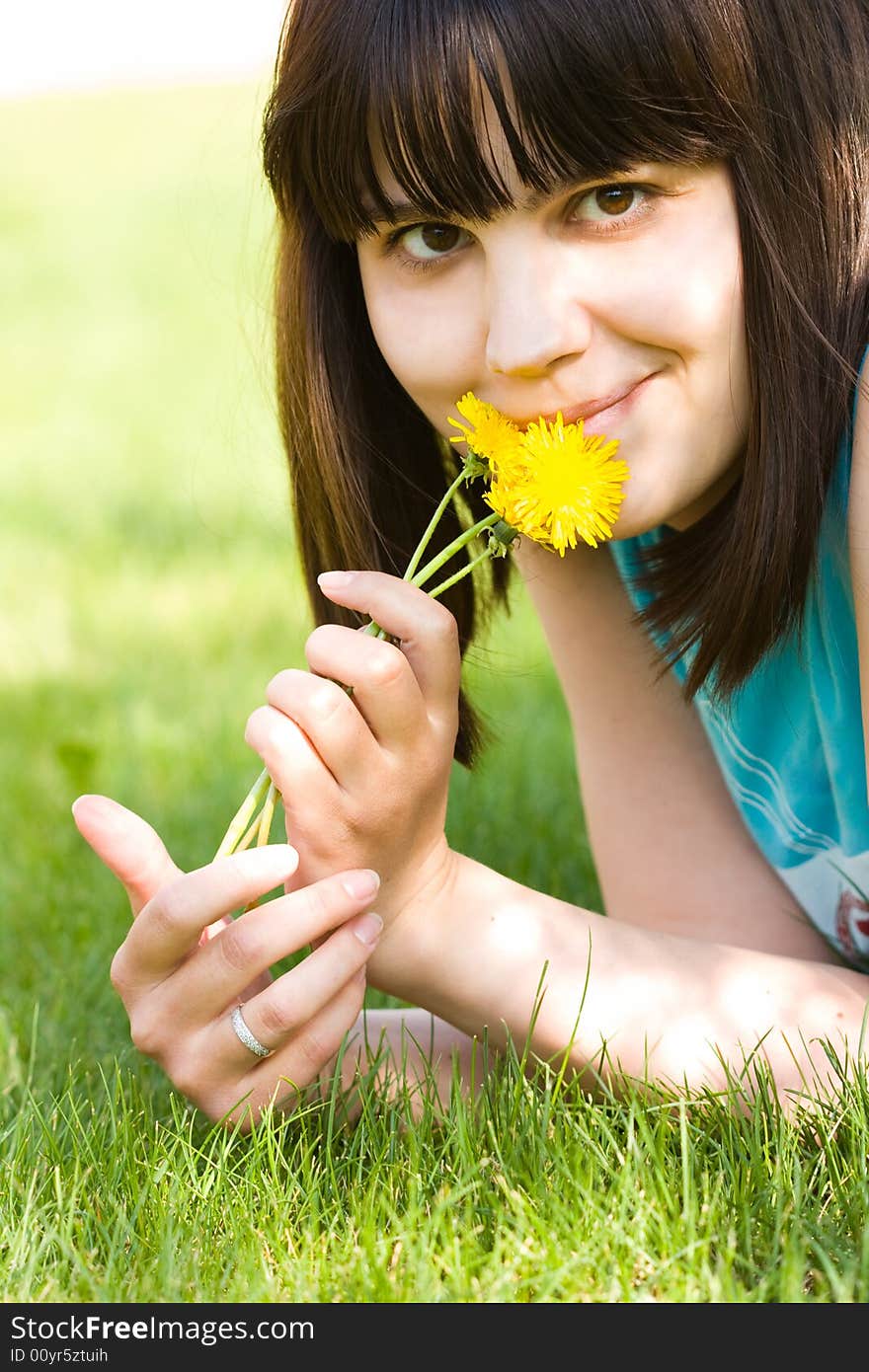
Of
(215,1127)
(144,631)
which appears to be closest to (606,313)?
(215,1127)

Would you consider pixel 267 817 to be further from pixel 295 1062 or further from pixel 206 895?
pixel 295 1062

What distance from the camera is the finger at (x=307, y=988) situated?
5.09ft

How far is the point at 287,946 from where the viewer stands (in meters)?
1.53

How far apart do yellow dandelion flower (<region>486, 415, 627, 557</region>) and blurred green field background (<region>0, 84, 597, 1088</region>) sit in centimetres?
59

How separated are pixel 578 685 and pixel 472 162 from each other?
0.92m

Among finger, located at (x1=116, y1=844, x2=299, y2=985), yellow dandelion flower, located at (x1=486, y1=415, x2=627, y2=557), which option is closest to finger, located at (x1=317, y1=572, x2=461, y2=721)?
yellow dandelion flower, located at (x1=486, y1=415, x2=627, y2=557)

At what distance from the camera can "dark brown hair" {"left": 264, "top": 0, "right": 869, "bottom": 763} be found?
1511 mm

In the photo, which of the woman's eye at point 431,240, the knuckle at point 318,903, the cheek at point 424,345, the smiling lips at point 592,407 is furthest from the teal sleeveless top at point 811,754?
the knuckle at point 318,903

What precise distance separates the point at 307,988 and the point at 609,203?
2.70 feet

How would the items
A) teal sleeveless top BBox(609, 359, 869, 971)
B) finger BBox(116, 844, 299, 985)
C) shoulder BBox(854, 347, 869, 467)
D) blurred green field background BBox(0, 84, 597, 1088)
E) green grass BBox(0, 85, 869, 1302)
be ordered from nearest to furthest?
1. green grass BBox(0, 85, 869, 1302)
2. finger BBox(116, 844, 299, 985)
3. shoulder BBox(854, 347, 869, 467)
4. teal sleeveless top BBox(609, 359, 869, 971)
5. blurred green field background BBox(0, 84, 597, 1088)

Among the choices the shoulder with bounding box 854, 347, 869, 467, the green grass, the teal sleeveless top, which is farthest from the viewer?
the teal sleeveless top

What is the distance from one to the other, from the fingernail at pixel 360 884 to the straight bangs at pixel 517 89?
2.15 ft

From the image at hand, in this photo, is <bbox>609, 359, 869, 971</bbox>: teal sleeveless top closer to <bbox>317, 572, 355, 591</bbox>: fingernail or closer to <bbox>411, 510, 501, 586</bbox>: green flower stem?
<bbox>411, 510, 501, 586</bbox>: green flower stem
